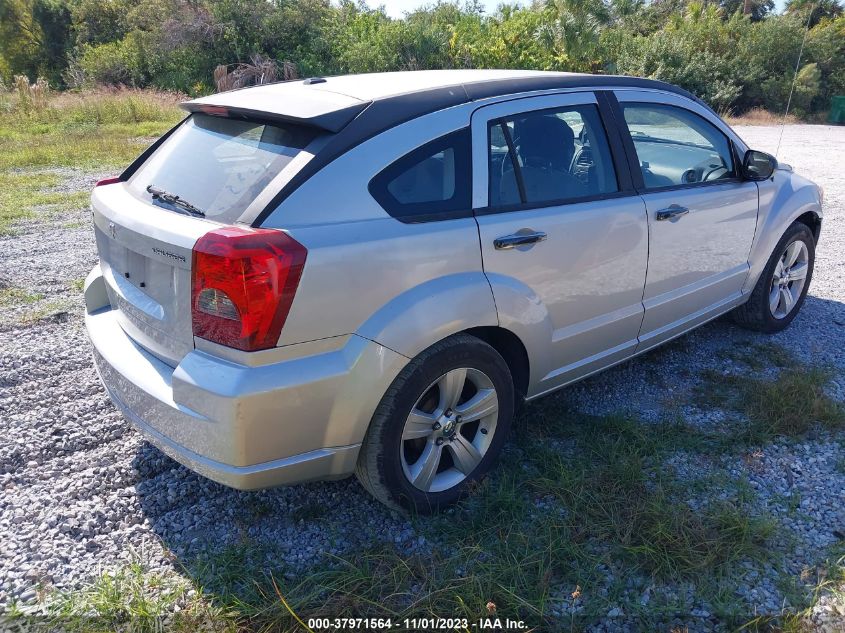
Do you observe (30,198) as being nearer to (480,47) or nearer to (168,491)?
(168,491)

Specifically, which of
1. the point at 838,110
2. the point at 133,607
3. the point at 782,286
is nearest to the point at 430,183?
the point at 133,607

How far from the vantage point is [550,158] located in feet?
10.5

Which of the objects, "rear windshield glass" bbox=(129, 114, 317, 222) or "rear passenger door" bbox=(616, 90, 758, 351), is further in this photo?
"rear passenger door" bbox=(616, 90, 758, 351)

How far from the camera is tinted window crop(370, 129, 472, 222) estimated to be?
257 centimetres

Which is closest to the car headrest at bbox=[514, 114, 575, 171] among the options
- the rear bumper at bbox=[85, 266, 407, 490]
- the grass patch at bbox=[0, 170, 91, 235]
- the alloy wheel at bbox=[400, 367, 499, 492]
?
the alloy wheel at bbox=[400, 367, 499, 492]

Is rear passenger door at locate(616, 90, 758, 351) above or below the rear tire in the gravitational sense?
Result: above

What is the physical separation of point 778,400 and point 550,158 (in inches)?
77.2

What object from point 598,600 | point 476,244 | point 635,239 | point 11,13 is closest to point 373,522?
point 598,600

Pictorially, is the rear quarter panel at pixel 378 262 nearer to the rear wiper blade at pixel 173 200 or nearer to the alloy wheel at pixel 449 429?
the alloy wheel at pixel 449 429

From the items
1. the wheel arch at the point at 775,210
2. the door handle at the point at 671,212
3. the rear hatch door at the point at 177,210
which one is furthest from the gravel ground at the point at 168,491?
the door handle at the point at 671,212

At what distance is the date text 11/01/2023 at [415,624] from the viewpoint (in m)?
2.29

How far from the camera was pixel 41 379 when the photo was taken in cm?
391

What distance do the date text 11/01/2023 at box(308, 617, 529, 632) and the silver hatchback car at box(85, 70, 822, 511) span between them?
1.72 feet

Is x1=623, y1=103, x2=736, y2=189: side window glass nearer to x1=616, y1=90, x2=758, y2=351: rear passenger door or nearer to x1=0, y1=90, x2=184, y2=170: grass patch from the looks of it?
x1=616, y1=90, x2=758, y2=351: rear passenger door
